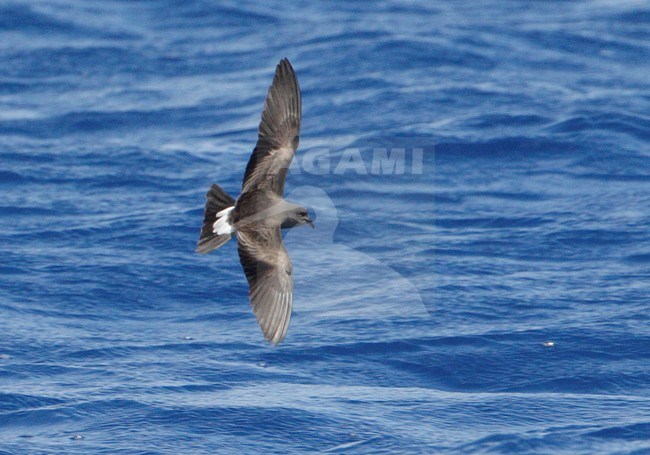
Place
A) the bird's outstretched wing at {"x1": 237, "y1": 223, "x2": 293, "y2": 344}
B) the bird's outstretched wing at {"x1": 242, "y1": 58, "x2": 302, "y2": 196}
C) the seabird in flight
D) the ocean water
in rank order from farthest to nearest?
the ocean water
the bird's outstretched wing at {"x1": 242, "y1": 58, "x2": 302, "y2": 196}
the seabird in flight
the bird's outstretched wing at {"x1": 237, "y1": 223, "x2": 293, "y2": 344}

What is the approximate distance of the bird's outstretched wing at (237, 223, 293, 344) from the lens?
847 cm

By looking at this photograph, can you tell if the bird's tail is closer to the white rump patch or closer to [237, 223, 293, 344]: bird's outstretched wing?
the white rump patch

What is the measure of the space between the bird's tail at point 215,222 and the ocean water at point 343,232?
299cm

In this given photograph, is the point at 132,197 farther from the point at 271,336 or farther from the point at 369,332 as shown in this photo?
the point at 271,336

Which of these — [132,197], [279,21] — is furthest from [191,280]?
[279,21]

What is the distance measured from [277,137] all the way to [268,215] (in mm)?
786

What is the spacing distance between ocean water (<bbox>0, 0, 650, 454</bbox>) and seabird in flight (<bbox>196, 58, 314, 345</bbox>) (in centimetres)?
288

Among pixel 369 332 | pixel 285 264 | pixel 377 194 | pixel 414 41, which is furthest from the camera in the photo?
pixel 414 41

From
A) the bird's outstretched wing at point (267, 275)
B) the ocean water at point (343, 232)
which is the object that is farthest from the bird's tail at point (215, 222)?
the ocean water at point (343, 232)

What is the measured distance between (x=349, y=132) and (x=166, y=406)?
6.59m

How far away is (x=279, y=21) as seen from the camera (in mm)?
21922

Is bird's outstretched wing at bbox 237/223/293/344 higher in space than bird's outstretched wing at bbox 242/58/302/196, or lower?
lower

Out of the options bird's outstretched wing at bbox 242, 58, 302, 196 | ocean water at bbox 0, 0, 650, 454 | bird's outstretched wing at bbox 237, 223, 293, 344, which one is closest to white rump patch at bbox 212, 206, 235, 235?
bird's outstretched wing at bbox 237, 223, 293, 344

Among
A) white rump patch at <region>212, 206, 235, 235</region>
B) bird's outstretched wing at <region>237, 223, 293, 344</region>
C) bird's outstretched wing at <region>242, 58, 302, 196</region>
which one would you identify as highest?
bird's outstretched wing at <region>242, 58, 302, 196</region>
